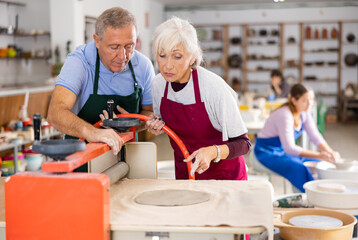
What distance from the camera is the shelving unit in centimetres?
1270

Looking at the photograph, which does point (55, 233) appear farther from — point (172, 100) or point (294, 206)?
point (294, 206)

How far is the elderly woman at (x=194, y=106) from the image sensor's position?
7.04 ft

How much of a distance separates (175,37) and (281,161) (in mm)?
2619

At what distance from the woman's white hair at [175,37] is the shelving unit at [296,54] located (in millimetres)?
10821

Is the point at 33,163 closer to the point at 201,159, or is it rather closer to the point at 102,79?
the point at 102,79

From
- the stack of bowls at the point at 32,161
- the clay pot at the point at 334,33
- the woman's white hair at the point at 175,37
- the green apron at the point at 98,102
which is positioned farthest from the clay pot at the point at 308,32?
the woman's white hair at the point at 175,37

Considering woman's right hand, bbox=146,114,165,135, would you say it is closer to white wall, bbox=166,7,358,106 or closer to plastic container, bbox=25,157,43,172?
plastic container, bbox=25,157,43,172

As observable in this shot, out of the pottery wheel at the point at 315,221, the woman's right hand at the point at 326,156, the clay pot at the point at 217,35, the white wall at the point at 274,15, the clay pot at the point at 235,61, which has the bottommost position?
the woman's right hand at the point at 326,156

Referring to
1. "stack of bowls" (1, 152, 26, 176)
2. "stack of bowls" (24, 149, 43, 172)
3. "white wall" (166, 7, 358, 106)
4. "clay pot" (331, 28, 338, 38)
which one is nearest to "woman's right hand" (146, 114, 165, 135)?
"stack of bowls" (1, 152, 26, 176)

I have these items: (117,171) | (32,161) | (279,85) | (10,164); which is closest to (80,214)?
(117,171)

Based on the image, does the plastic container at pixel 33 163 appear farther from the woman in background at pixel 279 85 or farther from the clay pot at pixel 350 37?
the clay pot at pixel 350 37

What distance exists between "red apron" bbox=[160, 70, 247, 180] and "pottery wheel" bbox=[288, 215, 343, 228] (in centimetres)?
53

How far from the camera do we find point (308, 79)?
1275cm

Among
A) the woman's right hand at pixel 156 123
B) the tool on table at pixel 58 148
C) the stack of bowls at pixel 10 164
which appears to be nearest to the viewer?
the tool on table at pixel 58 148
